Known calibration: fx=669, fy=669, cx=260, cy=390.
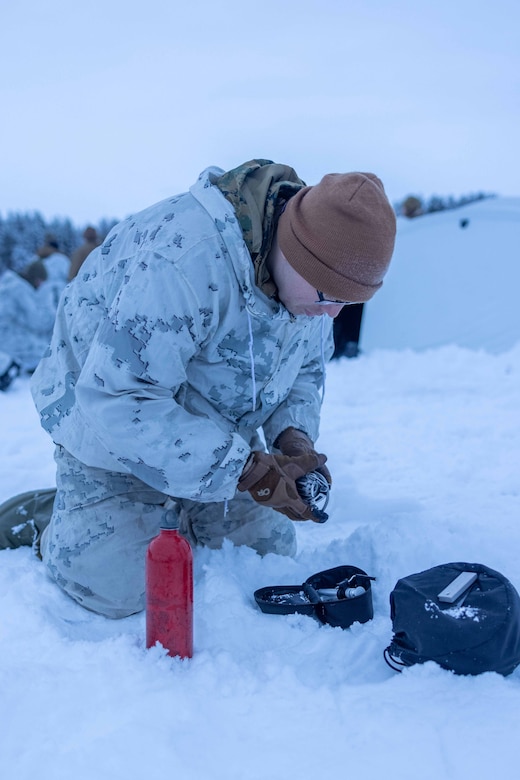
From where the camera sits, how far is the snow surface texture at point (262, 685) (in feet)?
4.61

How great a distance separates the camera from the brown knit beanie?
1771 millimetres

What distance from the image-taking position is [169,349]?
6.15ft

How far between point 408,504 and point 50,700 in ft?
6.55

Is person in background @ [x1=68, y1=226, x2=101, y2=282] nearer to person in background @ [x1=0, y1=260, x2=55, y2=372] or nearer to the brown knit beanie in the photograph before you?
person in background @ [x1=0, y1=260, x2=55, y2=372]

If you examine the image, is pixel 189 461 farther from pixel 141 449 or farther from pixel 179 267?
pixel 179 267

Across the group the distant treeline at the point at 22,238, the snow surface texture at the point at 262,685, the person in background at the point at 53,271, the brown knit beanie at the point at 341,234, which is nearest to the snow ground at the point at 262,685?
the snow surface texture at the point at 262,685

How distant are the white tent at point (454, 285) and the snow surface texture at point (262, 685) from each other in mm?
4659

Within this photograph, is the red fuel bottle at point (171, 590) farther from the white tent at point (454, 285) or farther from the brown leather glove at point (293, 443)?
the white tent at point (454, 285)

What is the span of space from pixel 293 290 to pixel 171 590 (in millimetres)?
919

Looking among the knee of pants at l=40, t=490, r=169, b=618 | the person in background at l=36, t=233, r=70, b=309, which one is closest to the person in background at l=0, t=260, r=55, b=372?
the person in background at l=36, t=233, r=70, b=309

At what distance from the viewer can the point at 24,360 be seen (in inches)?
322

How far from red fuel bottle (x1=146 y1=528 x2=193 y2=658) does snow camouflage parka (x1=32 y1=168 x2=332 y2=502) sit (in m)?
0.24

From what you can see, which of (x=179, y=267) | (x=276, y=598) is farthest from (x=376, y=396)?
(x=179, y=267)

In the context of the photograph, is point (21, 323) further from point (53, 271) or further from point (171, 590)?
point (171, 590)
